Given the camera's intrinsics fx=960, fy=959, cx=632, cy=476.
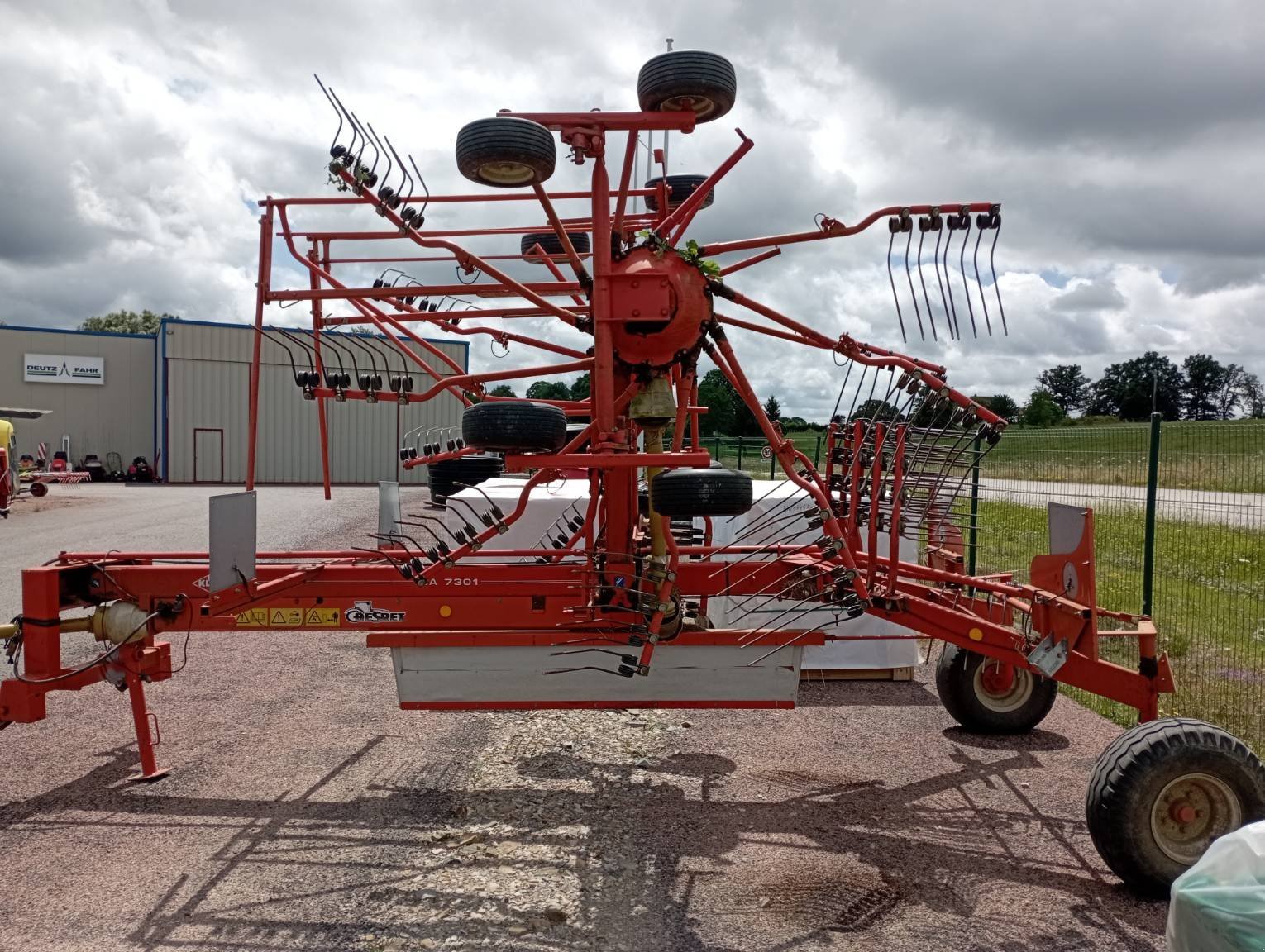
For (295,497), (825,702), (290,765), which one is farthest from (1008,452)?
(295,497)

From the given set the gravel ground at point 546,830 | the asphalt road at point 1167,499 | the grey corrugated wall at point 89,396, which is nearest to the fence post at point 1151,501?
the asphalt road at point 1167,499

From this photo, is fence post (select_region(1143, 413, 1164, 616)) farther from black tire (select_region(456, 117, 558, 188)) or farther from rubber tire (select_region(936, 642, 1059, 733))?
black tire (select_region(456, 117, 558, 188))

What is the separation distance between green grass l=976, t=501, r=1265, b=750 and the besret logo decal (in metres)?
4.98

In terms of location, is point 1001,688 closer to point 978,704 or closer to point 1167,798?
point 978,704

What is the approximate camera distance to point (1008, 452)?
9570mm

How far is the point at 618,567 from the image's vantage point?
4.81 metres

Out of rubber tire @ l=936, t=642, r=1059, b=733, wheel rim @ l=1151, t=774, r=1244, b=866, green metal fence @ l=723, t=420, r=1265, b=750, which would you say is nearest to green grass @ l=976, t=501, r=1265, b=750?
green metal fence @ l=723, t=420, r=1265, b=750

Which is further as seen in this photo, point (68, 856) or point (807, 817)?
point (807, 817)

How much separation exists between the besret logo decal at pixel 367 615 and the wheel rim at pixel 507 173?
6.81 ft

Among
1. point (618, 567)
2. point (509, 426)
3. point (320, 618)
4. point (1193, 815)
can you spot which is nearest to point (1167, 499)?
point (1193, 815)

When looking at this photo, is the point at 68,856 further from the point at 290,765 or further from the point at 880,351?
the point at 880,351

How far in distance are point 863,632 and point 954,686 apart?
1.44 m

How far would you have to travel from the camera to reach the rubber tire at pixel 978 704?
6.10 metres

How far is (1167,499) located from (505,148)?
20.0 feet
